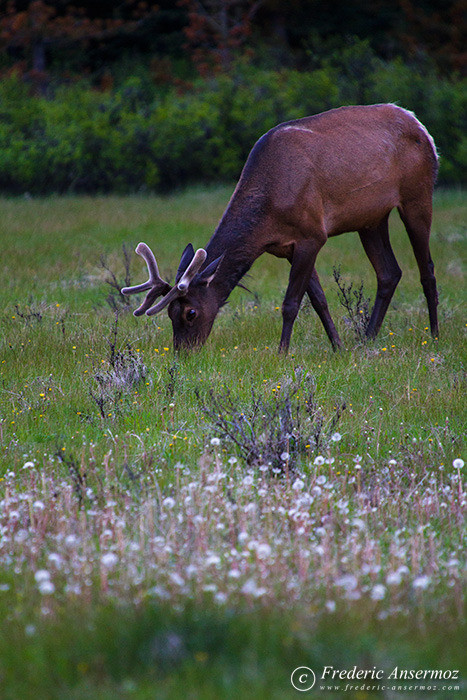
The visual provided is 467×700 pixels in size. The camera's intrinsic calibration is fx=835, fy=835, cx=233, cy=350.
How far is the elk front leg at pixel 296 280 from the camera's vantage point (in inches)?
290

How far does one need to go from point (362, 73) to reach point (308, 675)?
24.8 metres

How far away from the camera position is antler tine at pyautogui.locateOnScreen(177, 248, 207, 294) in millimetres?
6832

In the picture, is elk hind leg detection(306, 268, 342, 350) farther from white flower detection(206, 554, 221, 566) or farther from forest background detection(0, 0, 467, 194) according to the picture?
forest background detection(0, 0, 467, 194)

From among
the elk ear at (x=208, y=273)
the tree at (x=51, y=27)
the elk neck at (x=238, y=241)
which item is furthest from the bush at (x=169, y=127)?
the elk ear at (x=208, y=273)

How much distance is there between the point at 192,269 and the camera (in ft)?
22.8

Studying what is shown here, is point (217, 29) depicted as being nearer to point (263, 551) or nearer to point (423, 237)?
point (423, 237)

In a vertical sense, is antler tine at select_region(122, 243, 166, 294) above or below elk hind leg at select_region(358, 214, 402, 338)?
above

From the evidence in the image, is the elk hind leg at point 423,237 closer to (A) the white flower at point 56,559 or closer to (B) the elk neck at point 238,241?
(B) the elk neck at point 238,241

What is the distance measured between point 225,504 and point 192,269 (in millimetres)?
3293

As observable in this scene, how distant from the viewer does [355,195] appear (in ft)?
25.4

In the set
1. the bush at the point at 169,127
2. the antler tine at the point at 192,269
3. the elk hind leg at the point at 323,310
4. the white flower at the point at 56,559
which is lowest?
the bush at the point at 169,127

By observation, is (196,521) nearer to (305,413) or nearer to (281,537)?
(281,537)

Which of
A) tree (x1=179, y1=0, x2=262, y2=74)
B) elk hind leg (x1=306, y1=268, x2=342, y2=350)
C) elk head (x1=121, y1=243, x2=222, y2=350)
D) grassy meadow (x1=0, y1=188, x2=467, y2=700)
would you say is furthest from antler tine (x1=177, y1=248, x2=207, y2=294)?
tree (x1=179, y1=0, x2=262, y2=74)

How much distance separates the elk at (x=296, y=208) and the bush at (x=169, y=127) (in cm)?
1366
